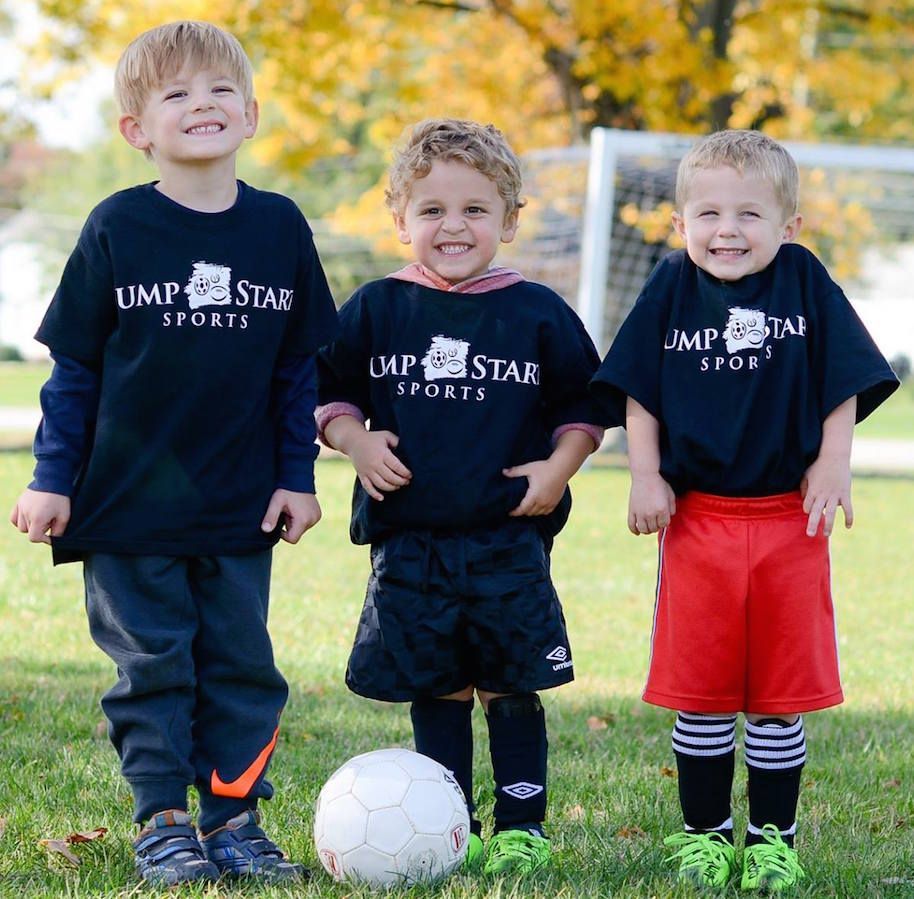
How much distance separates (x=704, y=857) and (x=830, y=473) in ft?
3.01

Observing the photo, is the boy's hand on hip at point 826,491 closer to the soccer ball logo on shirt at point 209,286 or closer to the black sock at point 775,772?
the black sock at point 775,772

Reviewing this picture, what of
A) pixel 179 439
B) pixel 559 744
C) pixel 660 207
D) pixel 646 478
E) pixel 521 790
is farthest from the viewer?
pixel 660 207

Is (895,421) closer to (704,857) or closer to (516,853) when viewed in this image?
(704,857)

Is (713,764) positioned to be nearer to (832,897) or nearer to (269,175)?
(832,897)

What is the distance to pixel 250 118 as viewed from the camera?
3.25 meters

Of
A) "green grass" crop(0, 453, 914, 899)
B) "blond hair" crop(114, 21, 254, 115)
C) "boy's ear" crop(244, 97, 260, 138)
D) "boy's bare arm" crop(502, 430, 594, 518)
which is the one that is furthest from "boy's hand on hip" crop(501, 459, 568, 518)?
"blond hair" crop(114, 21, 254, 115)

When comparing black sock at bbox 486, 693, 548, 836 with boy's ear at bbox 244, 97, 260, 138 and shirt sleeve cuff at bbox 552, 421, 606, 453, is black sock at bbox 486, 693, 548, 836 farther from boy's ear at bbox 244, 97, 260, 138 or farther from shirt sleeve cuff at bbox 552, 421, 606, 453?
boy's ear at bbox 244, 97, 260, 138

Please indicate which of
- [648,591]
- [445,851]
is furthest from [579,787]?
[648,591]

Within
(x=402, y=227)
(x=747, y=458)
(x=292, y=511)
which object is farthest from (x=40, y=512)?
(x=747, y=458)

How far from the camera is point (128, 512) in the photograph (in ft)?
10.3

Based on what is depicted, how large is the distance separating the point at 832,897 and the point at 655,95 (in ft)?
44.6

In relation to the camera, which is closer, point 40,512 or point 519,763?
point 40,512

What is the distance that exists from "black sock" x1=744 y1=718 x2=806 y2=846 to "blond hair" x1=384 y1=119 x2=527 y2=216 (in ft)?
4.52

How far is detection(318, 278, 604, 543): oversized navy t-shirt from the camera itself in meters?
3.34
